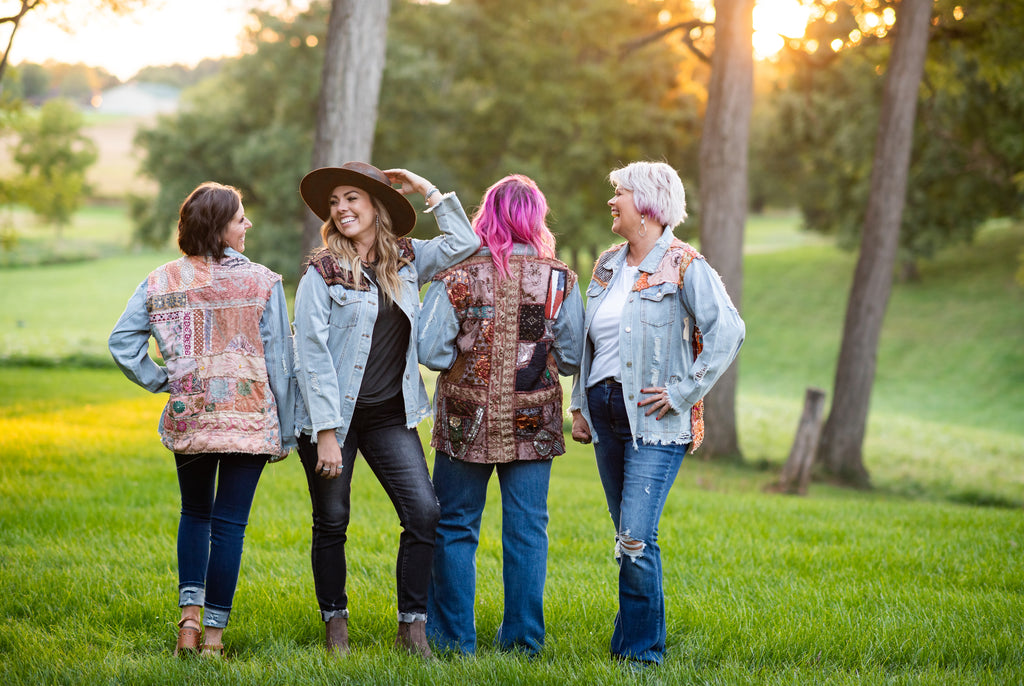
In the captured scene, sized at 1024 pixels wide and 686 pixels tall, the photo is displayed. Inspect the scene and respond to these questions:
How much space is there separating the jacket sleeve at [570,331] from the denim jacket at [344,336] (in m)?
0.55

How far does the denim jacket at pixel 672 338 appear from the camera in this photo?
4.09 metres

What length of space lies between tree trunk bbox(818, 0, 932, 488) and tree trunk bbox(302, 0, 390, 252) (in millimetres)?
7746

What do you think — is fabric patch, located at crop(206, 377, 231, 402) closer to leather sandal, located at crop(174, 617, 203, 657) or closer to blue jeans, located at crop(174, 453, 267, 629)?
blue jeans, located at crop(174, 453, 267, 629)

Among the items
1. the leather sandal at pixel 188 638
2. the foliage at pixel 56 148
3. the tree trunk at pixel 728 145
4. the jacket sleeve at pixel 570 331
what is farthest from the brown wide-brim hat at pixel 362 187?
the foliage at pixel 56 148

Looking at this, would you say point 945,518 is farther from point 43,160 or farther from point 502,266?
point 43,160

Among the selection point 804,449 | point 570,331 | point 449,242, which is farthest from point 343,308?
point 804,449

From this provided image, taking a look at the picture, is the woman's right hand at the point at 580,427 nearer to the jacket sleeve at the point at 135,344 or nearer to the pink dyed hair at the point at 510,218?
the pink dyed hair at the point at 510,218

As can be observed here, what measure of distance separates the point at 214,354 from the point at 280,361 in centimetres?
30

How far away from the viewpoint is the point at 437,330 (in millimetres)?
4191

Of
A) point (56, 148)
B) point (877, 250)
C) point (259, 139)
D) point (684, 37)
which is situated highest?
point (684, 37)

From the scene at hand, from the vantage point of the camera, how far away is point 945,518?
834 cm

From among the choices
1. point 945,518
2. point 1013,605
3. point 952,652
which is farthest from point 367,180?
point 945,518

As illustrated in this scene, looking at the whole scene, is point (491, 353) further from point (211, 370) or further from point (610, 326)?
point (211, 370)

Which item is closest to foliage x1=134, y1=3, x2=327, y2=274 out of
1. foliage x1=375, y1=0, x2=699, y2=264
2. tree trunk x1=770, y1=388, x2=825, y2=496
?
foliage x1=375, y1=0, x2=699, y2=264
